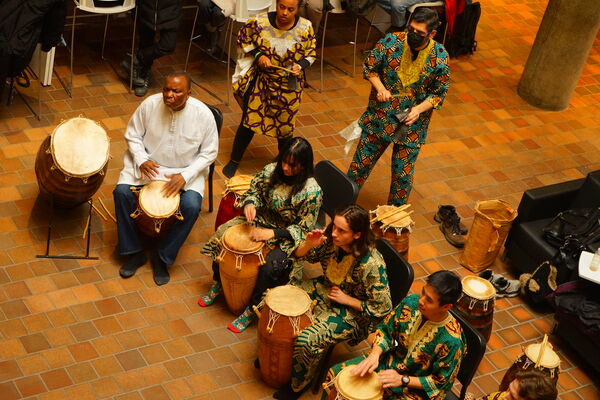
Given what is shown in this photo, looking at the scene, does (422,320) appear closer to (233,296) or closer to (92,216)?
(233,296)

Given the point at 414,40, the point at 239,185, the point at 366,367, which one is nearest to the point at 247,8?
the point at 414,40

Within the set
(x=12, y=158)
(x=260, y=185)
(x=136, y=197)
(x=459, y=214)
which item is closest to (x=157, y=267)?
(x=136, y=197)

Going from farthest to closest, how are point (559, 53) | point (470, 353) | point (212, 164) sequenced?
point (559, 53) → point (212, 164) → point (470, 353)

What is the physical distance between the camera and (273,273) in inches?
205

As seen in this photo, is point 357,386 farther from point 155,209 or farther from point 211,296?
point 155,209

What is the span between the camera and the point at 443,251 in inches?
253

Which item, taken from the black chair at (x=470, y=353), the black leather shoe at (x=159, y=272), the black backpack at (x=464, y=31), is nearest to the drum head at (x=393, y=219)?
the black chair at (x=470, y=353)

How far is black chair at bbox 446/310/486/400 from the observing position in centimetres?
443

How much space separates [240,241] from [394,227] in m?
1.11

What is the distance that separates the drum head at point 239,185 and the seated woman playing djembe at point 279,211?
202 millimetres

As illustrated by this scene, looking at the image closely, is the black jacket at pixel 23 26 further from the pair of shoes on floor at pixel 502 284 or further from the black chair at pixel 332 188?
the pair of shoes on floor at pixel 502 284

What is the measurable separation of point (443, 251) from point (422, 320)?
2.04 meters

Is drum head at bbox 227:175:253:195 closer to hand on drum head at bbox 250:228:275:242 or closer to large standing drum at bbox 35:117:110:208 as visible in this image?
hand on drum head at bbox 250:228:275:242

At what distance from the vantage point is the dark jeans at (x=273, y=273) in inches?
205
